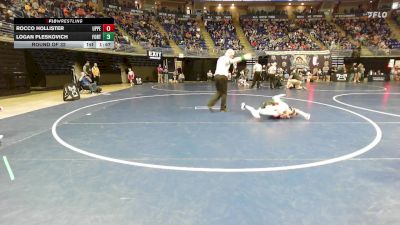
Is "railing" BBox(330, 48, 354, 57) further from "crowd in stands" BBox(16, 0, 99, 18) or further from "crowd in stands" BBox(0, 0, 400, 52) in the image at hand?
"crowd in stands" BBox(16, 0, 99, 18)

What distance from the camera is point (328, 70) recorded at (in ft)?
100

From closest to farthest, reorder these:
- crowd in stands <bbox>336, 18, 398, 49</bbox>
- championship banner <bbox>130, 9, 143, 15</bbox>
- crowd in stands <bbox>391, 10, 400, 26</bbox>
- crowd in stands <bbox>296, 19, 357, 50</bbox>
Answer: crowd in stands <bbox>296, 19, 357, 50</bbox> → crowd in stands <bbox>336, 18, 398, 49</bbox> → championship banner <bbox>130, 9, 143, 15</bbox> → crowd in stands <bbox>391, 10, 400, 26</bbox>

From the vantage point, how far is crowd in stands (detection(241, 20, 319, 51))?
3456 cm

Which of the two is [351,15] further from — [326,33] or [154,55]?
[154,55]

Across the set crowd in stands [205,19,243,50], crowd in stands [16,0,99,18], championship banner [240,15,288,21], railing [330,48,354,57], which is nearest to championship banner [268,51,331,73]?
railing [330,48,354,57]

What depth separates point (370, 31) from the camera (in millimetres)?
36312

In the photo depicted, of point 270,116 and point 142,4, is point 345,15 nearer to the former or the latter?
point 142,4

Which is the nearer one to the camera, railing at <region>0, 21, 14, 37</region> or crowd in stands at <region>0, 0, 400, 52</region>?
railing at <region>0, 21, 14, 37</region>

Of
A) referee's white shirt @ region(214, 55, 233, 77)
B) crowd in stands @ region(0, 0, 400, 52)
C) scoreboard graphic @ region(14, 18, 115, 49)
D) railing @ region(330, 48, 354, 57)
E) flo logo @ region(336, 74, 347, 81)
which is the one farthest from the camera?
crowd in stands @ region(0, 0, 400, 52)

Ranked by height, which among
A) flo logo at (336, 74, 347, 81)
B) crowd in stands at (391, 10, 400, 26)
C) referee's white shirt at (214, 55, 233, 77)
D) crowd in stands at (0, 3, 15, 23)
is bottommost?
flo logo at (336, 74, 347, 81)

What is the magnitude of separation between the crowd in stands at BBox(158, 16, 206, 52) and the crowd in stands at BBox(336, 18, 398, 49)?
18329 mm

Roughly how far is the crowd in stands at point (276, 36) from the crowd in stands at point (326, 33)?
1211 millimetres

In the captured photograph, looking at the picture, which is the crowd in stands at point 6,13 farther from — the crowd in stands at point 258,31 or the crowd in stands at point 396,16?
the crowd in stands at point 396,16

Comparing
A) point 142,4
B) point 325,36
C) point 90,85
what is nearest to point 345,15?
point 325,36
